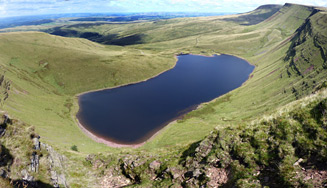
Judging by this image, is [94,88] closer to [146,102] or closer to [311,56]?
[146,102]

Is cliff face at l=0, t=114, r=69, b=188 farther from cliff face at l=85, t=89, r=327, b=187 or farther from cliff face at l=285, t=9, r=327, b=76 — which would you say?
cliff face at l=285, t=9, r=327, b=76

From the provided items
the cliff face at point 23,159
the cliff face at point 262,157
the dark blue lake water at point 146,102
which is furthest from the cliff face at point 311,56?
the cliff face at point 23,159

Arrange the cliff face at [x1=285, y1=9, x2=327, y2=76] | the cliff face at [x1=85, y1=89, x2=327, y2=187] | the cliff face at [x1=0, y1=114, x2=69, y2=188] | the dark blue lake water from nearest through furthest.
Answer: the cliff face at [x1=85, y1=89, x2=327, y2=187] < the cliff face at [x1=0, y1=114, x2=69, y2=188] < the dark blue lake water < the cliff face at [x1=285, y1=9, x2=327, y2=76]

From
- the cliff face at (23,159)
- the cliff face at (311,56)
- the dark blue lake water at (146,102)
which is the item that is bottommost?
the dark blue lake water at (146,102)

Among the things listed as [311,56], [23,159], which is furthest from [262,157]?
[311,56]

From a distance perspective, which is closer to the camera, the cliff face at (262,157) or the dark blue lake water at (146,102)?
the cliff face at (262,157)

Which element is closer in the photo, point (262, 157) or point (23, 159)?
point (262, 157)

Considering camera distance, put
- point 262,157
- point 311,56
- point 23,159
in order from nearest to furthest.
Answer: point 262,157 → point 23,159 → point 311,56

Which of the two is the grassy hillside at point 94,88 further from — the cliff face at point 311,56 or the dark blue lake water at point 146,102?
the dark blue lake water at point 146,102

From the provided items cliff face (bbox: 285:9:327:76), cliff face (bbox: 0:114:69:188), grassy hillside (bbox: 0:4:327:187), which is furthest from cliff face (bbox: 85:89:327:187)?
cliff face (bbox: 285:9:327:76)
